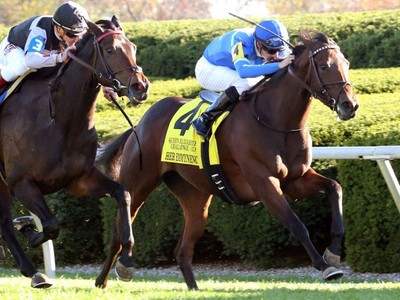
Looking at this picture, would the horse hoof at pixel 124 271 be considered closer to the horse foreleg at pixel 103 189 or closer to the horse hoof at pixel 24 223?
the horse foreleg at pixel 103 189

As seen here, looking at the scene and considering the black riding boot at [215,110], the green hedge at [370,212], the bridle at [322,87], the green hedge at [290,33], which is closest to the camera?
the bridle at [322,87]

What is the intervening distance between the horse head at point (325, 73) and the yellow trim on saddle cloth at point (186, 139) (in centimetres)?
77

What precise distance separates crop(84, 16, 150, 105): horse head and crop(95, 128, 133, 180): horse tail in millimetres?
1710

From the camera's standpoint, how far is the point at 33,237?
719cm

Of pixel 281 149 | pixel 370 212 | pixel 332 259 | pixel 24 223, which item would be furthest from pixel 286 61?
pixel 24 223

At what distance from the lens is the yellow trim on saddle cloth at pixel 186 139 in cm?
793

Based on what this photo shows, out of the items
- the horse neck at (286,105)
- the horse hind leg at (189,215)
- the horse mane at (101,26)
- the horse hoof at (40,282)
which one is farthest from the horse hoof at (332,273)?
the horse mane at (101,26)

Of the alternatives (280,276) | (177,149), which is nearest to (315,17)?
(280,276)

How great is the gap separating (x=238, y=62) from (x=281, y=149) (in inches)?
28.2

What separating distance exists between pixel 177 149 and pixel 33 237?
4.90ft

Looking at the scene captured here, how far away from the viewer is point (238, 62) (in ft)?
25.2

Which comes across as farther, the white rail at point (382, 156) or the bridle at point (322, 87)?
the white rail at point (382, 156)

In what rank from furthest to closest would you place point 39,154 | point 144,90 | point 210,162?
1. point 210,162
2. point 39,154
3. point 144,90

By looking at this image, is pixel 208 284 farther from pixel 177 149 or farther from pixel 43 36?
pixel 43 36
